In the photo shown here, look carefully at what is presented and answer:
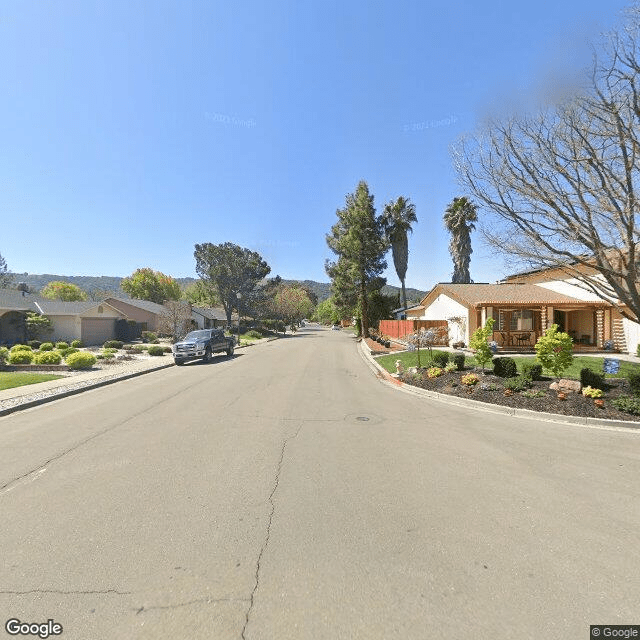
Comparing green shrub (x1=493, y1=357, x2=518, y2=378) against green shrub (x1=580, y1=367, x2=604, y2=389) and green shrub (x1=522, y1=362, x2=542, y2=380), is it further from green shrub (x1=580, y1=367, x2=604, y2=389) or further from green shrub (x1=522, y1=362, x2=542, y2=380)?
green shrub (x1=580, y1=367, x2=604, y2=389)

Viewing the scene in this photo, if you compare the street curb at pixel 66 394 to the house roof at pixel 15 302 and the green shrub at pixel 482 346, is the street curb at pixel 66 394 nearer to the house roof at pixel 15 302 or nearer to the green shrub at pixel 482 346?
the green shrub at pixel 482 346

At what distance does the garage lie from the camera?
30.0 meters

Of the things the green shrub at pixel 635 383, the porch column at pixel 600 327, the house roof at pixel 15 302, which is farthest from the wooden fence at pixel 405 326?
the house roof at pixel 15 302

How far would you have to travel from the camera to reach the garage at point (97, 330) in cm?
3000

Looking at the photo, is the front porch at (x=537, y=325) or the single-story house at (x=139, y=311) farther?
the single-story house at (x=139, y=311)

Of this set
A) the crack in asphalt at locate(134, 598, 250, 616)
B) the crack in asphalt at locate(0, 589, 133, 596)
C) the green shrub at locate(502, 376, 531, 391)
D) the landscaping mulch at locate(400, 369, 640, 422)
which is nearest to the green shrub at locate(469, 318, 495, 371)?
the landscaping mulch at locate(400, 369, 640, 422)

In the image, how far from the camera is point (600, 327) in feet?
69.9

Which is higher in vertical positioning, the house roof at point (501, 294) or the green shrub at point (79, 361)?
the house roof at point (501, 294)

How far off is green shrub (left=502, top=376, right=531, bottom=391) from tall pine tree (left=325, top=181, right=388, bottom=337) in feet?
86.2

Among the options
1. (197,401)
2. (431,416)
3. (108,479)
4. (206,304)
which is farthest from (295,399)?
(206,304)

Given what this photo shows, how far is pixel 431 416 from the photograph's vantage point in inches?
314

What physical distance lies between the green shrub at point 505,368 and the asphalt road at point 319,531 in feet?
14.1

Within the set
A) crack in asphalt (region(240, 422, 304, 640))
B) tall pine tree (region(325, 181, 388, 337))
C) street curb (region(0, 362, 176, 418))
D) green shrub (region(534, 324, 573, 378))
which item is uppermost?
tall pine tree (region(325, 181, 388, 337))

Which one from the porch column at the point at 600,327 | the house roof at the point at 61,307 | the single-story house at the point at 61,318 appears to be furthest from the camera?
the house roof at the point at 61,307
